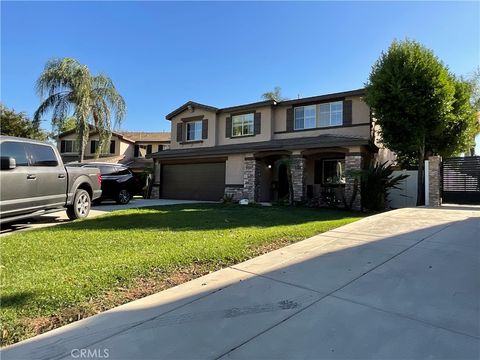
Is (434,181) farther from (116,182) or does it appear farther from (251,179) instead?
(116,182)

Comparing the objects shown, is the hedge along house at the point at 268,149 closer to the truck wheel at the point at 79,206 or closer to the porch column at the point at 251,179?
the porch column at the point at 251,179

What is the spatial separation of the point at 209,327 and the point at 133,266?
221cm

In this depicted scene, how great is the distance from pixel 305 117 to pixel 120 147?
22.3 meters

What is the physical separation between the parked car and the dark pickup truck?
15.6ft

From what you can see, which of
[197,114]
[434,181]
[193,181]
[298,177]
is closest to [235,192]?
[193,181]

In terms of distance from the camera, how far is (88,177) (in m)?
10.2

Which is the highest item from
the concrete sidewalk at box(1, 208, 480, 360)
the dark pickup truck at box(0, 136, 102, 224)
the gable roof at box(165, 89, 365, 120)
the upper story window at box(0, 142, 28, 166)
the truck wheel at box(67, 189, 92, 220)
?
the gable roof at box(165, 89, 365, 120)

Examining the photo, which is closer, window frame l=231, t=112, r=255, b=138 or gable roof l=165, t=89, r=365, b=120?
gable roof l=165, t=89, r=365, b=120

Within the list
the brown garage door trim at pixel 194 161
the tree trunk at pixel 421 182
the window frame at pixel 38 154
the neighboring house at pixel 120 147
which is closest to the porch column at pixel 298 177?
the brown garage door trim at pixel 194 161

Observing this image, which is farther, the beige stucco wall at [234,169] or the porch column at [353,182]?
the beige stucco wall at [234,169]

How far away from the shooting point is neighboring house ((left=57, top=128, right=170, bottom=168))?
33.9m

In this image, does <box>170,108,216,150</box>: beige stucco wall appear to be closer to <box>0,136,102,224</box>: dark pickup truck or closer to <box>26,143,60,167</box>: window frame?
<box>0,136,102,224</box>: dark pickup truck

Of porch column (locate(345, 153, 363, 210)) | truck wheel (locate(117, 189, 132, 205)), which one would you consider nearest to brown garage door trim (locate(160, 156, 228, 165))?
truck wheel (locate(117, 189, 132, 205))

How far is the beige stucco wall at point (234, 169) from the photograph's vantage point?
63.9ft
